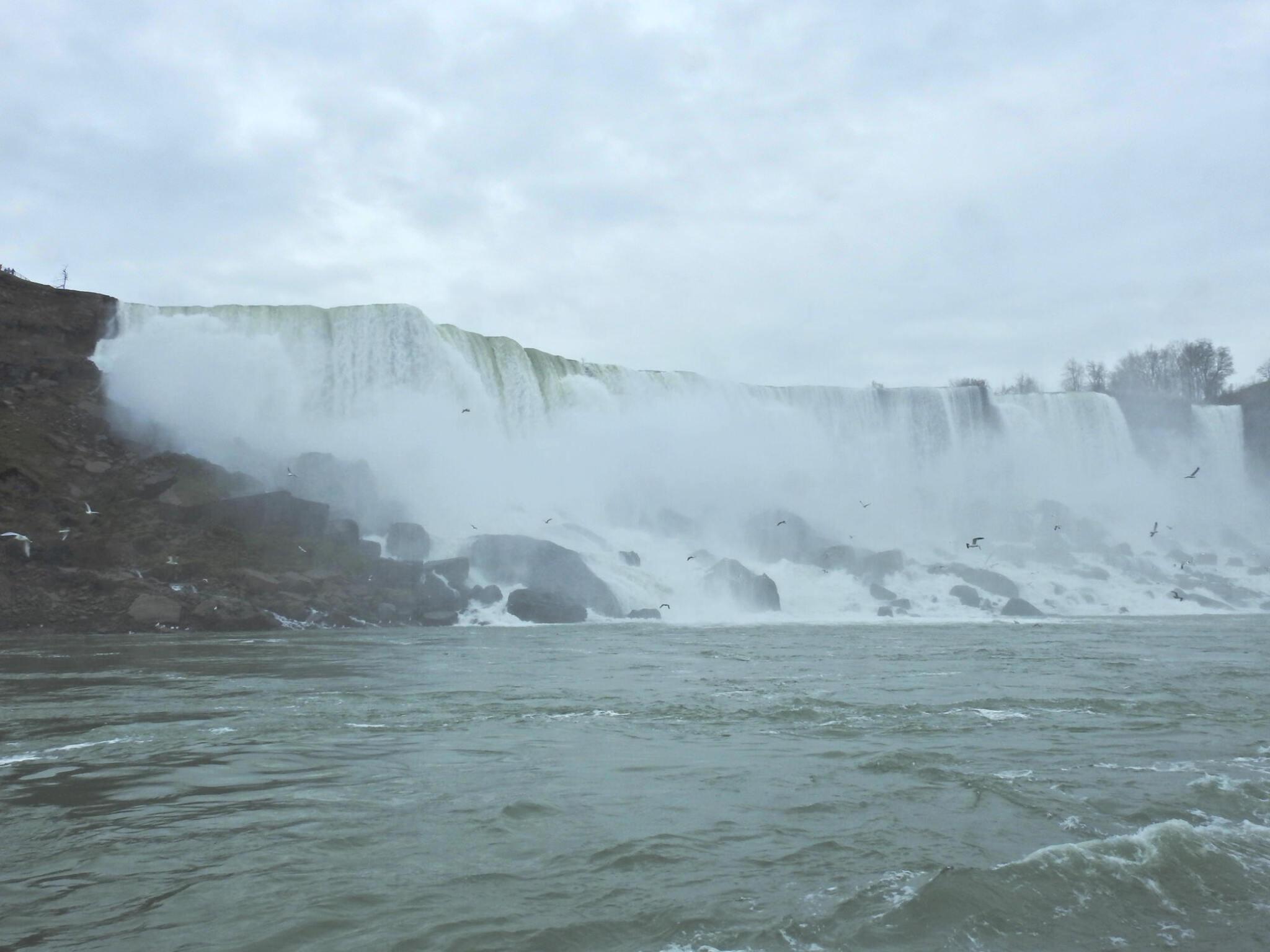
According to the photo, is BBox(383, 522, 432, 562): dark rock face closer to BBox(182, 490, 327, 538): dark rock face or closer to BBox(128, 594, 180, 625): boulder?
BBox(182, 490, 327, 538): dark rock face

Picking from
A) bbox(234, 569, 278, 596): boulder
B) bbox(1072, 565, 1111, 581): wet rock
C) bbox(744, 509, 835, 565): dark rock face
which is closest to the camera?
bbox(234, 569, 278, 596): boulder

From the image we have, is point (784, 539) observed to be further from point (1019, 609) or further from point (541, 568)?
point (541, 568)

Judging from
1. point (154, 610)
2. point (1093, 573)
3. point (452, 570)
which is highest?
point (452, 570)

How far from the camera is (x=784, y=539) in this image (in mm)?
37312

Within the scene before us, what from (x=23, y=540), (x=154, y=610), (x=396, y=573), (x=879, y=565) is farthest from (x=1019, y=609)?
(x=23, y=540)

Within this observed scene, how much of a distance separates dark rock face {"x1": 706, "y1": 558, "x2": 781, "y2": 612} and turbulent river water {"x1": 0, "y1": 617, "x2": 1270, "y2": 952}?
1743 centimetres

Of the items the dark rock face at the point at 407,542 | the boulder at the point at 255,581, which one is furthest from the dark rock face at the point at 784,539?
the boulder at the point at 255,581

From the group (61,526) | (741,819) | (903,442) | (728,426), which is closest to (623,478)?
(728,426)

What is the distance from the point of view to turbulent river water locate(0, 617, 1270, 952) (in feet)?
14.0

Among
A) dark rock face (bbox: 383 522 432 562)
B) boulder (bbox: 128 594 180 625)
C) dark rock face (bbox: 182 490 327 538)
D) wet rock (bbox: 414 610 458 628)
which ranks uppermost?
dark rock face (bbox: 182 490 327 538)

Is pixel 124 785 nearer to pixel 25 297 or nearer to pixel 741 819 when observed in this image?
pixel 741 819

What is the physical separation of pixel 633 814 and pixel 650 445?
34.9 metres

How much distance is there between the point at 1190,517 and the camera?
157 feet

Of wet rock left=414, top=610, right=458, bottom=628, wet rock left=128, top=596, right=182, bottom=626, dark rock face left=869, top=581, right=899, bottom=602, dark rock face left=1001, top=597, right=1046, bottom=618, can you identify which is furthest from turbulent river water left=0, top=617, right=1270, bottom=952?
dark rock face left=869, top=581, right=899, bottom=602
